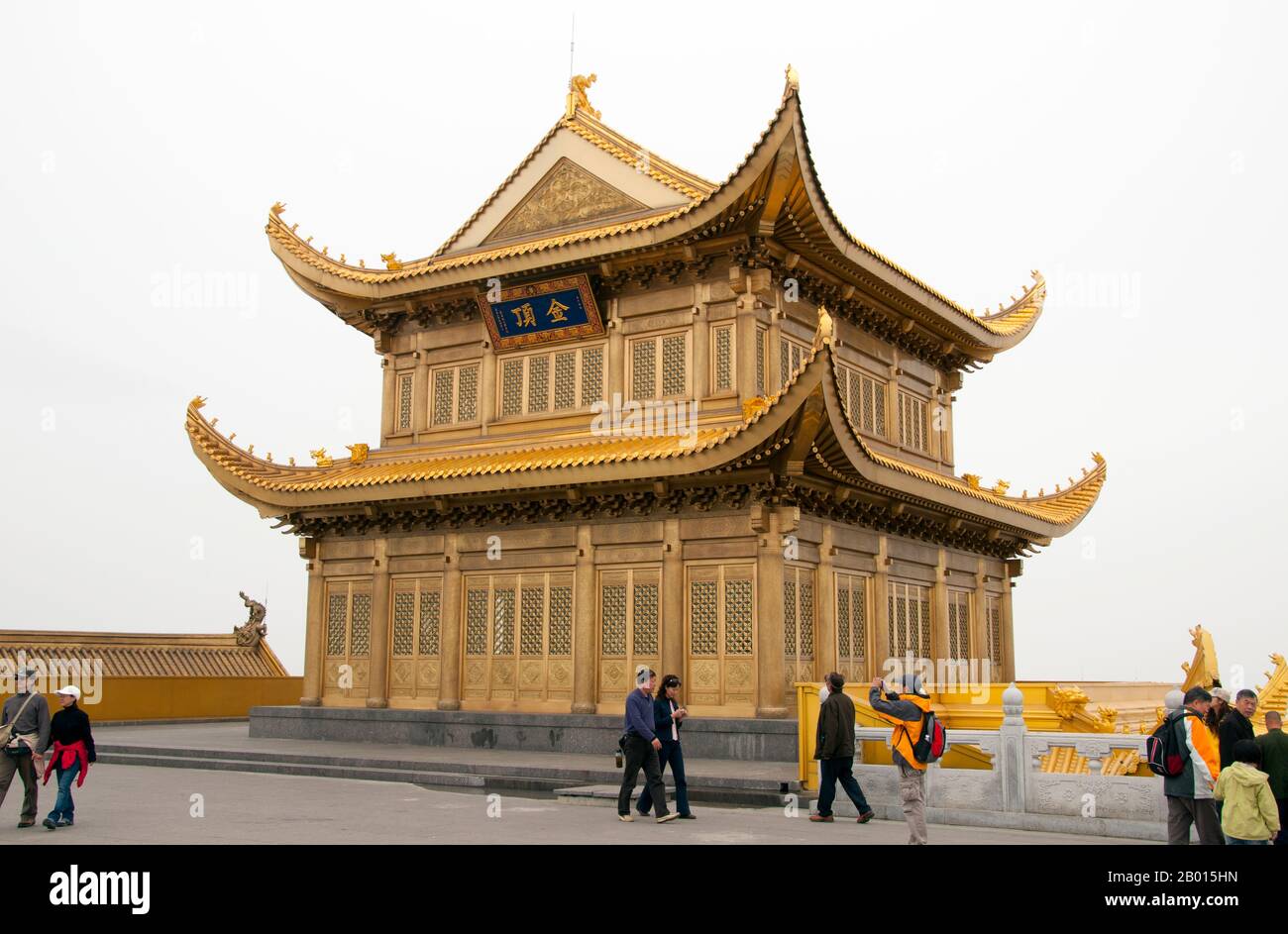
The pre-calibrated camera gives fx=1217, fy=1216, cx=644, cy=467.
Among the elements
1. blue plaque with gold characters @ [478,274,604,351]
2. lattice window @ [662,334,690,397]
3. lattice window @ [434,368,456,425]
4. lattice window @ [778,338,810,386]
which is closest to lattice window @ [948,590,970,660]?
lattice window @ [778,338,810,386]

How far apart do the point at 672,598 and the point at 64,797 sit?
958 cm

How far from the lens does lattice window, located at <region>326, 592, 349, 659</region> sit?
2316cm

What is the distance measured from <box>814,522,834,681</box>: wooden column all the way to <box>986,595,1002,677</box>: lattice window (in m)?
7.01

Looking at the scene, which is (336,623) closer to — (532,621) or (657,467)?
(532,621)

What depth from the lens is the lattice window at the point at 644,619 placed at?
19.4 metres

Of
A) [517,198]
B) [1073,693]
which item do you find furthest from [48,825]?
[517,198]

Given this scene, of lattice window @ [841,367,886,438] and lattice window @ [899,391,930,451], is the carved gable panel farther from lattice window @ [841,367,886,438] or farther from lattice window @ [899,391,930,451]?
lattice window @ [899,391,930,451]

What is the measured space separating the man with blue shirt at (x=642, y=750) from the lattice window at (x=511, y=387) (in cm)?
1058

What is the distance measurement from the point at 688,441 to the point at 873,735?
6.33 m

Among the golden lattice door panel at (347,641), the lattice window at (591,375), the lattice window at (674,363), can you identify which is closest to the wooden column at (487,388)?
the lattice window at (591,375)

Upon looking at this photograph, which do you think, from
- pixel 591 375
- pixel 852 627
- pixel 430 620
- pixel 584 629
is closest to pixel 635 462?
pixel 584 629

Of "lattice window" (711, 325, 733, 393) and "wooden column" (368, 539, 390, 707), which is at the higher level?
"lattice window" (711, 325, 733, 393)

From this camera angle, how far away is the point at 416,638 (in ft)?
72.3

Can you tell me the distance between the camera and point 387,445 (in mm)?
24125
